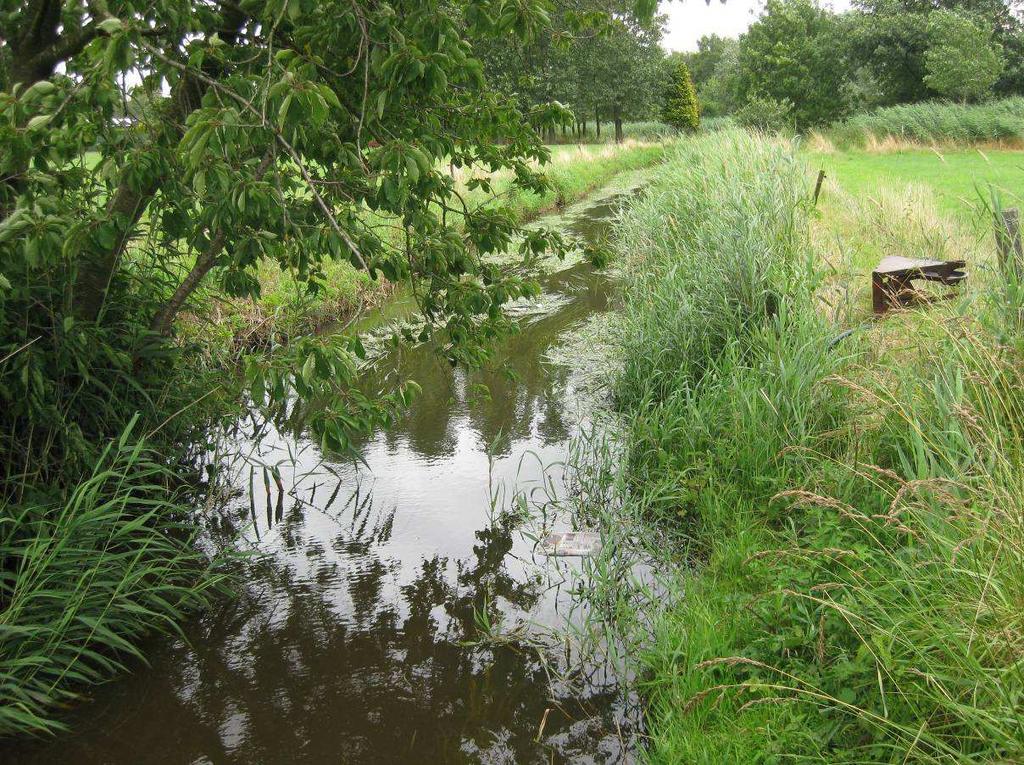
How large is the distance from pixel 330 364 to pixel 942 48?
37675mm

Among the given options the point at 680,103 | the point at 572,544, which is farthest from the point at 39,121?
the point at 680,103

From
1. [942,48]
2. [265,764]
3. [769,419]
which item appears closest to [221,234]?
[265,764]

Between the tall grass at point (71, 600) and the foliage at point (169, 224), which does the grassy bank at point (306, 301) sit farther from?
the tall grass at point (71, 600)

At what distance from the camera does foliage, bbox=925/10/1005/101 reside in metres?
31.4

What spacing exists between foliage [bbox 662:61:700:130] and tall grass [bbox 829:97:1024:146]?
741 inches

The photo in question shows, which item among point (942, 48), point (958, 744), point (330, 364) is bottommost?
point (958, 744)

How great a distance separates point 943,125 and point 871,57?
14997mm

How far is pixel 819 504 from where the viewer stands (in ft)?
12.3

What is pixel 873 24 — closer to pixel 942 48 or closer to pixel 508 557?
pixel 942 48

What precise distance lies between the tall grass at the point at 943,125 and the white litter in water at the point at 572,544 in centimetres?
2161

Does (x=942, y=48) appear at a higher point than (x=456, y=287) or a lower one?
higher

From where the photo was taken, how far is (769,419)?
4.48m

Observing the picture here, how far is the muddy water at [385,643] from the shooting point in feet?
10.4

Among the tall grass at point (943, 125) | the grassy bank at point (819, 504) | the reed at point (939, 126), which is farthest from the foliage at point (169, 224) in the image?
the reed at point (939, 126)
